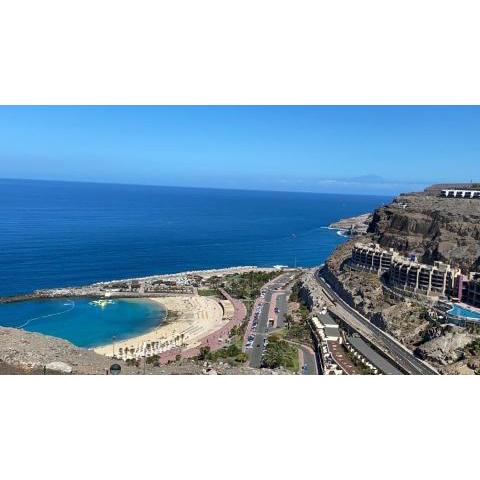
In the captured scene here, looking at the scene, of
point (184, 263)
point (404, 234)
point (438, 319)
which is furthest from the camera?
point (184, 263)

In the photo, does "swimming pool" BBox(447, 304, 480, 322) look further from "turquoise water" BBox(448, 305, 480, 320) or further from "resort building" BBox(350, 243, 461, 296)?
"resort building" BBox(350, 243, 461, 296)

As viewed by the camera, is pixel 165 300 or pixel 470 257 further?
pixel 165 300

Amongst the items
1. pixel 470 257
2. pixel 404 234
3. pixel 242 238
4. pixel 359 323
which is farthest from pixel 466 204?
pixel 242 238

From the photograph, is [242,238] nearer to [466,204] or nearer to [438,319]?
Answer: [466,204]

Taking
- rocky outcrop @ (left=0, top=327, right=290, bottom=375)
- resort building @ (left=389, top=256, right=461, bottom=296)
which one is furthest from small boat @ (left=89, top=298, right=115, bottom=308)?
resort building @ (left=389, top=256, right=461, bottom=296)

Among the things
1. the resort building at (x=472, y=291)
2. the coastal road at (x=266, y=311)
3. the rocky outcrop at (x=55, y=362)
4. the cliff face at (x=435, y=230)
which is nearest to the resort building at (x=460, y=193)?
the cliff face at (x=435, y=230)
